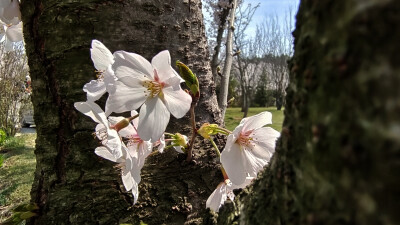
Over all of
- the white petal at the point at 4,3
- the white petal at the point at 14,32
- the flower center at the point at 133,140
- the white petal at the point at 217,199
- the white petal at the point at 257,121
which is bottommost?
the white petal at the point at 217,199

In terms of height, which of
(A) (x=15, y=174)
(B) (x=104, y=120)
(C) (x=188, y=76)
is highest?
(C) (x=188, y=76)

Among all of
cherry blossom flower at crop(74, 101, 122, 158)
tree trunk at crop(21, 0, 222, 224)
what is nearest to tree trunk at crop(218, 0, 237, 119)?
tree trunk at crop(21, 0, 222, 224)

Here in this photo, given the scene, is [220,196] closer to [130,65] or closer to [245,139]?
[245,139]

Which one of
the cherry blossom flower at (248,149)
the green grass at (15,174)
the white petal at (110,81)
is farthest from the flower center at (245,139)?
the green grass at (15,174)

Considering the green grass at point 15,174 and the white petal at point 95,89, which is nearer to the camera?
the white petal at point 95,89

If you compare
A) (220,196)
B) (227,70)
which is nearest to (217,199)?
(220,196)

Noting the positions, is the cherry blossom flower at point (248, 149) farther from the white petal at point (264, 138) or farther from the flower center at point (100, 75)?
the flower center at point (100, 75)

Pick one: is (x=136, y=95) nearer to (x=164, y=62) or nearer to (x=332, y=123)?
(x=164, y=62)
